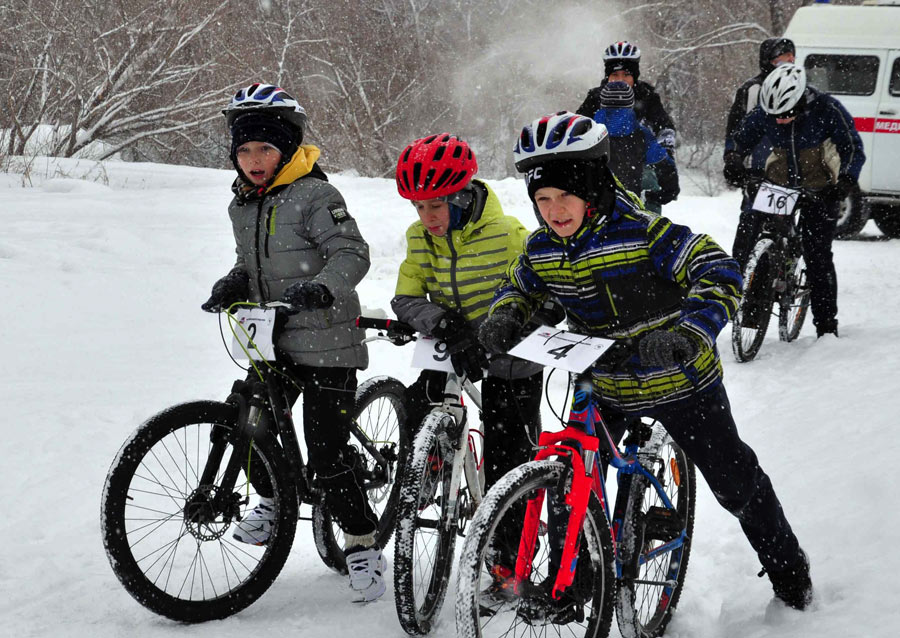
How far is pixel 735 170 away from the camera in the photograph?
7.44 meters

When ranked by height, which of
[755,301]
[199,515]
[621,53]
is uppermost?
[621,53]

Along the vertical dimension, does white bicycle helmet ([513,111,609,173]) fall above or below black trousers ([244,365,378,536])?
above

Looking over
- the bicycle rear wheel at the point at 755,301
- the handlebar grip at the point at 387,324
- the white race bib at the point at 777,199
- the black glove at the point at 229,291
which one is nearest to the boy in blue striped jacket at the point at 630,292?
the handlebar grip at the point at 387,324

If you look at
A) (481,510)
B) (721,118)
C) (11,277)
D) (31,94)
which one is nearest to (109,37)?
(31,94)

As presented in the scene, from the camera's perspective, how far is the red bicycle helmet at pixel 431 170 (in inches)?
Answer: 139

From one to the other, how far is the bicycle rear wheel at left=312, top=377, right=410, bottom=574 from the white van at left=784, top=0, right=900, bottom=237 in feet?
37.1

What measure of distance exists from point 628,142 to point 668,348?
17.8 ft

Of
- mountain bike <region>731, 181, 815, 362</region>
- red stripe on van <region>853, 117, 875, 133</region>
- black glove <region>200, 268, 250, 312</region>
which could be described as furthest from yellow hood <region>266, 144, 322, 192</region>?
red stripe on van <region>853, 117, 875, 133</region>

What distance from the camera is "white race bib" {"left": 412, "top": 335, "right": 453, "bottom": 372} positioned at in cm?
359

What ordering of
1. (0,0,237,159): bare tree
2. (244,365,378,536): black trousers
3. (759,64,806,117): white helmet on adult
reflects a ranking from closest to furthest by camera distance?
(244,365,378,536): black trousers, (759,64,806,117): white helmet on adult, (0,0,237,159): bare tree

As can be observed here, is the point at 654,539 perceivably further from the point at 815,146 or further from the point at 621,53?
the point at 621,53

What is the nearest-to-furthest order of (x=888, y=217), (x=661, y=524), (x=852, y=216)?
(x=661, y=524) → (x=852, y=216) → (x=888, y=217)

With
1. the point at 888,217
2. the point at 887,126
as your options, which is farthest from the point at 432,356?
the point at 888,217

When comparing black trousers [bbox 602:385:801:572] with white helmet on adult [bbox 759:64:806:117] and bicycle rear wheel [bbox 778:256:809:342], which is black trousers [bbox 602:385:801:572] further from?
bicycle rear wheel [bbox 778:256:809:342]
